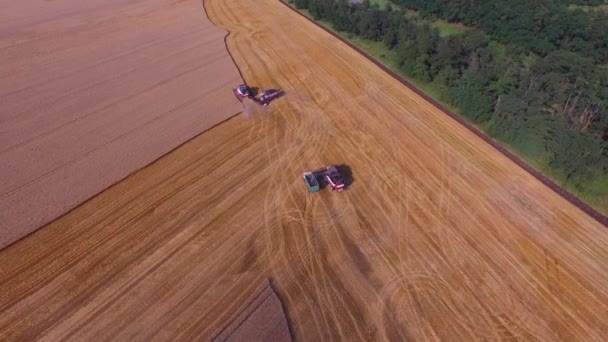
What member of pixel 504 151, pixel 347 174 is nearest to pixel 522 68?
pixel 504 151

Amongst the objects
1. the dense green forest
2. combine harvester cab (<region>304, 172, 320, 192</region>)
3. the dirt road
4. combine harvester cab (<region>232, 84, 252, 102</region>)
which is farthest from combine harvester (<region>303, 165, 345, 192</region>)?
the dense green forest

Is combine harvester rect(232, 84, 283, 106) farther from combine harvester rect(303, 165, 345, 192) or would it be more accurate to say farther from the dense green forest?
the dense green forest

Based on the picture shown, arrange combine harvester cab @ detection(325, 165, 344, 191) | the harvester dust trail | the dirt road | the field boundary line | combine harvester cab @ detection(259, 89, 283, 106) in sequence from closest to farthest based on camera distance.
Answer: the harvester dust trail, the field boundary line, combine harvester cab @ detection(325, 165, 344, 191), the dirt road, combine harvester cab @ detection(259, 89, 283, 106)

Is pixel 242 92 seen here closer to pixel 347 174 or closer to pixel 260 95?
pixel 260 95

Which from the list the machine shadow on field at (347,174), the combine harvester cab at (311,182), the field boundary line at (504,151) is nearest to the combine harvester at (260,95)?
the machine shadow on field at (347,174)

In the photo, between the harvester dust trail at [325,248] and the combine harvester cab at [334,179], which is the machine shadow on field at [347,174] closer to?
the harvester dust trail at [325,248]

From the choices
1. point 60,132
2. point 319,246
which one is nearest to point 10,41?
point 60,132

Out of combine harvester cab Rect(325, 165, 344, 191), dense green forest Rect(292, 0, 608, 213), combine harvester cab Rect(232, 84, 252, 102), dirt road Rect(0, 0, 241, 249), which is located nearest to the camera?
combine harvester cab Rect(325, 165, 344, 191)

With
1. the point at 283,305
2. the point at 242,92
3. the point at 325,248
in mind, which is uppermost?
the point at 242,92
